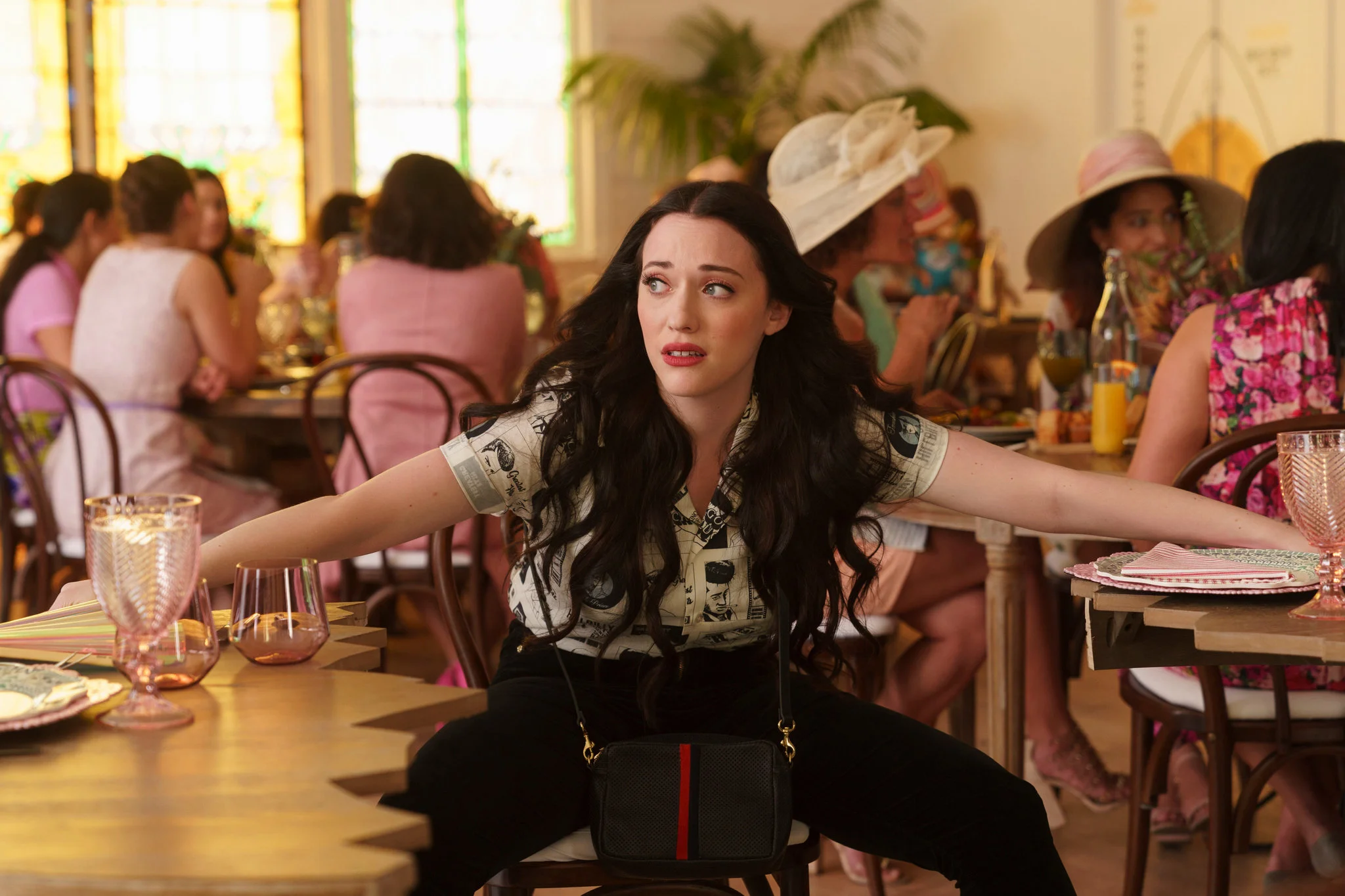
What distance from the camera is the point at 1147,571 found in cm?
140

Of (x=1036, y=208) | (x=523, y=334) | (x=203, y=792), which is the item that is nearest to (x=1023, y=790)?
(x=203, y=792)

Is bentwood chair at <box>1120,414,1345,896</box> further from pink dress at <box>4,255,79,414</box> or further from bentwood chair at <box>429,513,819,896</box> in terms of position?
pink dress at <box>4,255,79,414</box>

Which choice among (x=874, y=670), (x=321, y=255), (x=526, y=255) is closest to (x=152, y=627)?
(x=874, y=670)

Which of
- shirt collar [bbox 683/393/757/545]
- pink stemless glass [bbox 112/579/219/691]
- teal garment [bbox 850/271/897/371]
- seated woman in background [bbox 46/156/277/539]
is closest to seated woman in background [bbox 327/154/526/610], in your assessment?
seated woman in background [bbox 46/156/277/539]

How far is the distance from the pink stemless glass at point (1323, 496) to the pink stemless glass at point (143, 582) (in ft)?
3.17

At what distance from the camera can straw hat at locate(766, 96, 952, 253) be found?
2.91 m

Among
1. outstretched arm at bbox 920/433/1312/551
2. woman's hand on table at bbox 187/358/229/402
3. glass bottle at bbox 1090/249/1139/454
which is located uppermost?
glass bottle at bbox 1090/249/1139/454

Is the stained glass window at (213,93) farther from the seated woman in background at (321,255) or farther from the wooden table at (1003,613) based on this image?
the wooden table at (1003,613)

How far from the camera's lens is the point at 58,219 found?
12.7 ft

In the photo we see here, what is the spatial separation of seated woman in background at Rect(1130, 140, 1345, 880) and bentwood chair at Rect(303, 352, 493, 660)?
1.24m

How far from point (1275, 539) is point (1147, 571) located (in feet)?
0.66

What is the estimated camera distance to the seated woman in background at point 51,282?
3.69 m

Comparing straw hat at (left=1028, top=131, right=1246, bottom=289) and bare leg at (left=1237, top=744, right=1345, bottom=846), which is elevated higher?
straw hat at (left=1028, top=131, right=1246, bottom=289)

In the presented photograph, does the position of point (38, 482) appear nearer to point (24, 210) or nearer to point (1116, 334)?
point (24, 210)
